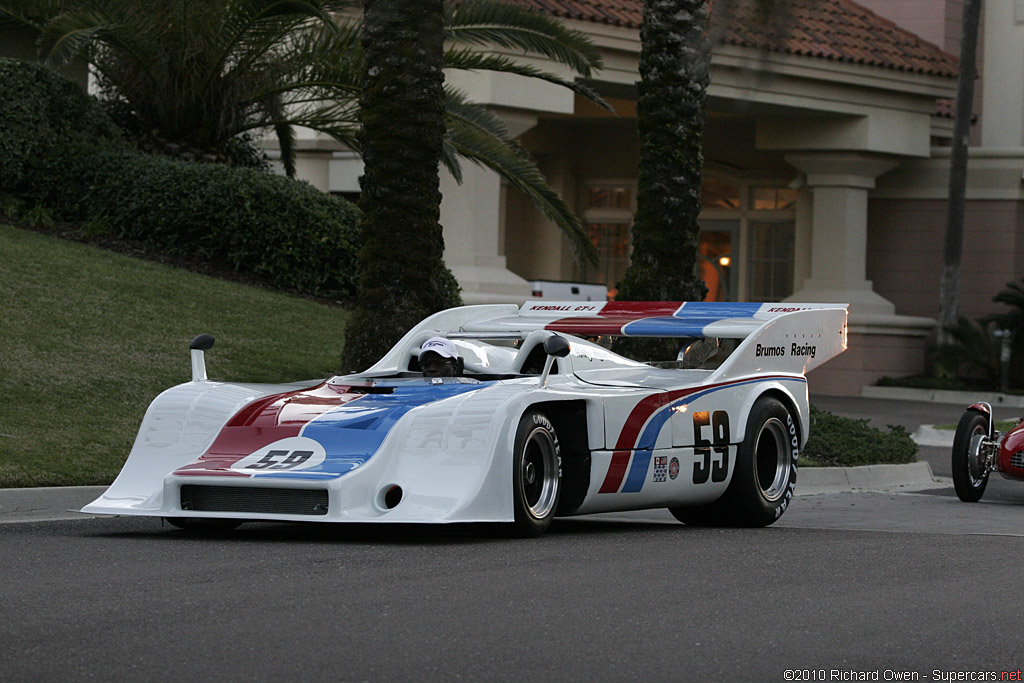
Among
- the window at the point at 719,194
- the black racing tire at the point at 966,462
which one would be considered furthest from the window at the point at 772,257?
the black racing tire at the point at 966,462

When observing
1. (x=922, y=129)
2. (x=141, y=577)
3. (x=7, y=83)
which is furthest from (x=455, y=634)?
(x=922, y=129)

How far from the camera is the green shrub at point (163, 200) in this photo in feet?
63.7

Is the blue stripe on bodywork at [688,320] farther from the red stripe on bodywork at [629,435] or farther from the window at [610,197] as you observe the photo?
the window at [610,197]

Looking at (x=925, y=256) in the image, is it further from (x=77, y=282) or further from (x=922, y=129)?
(x=77, y=282)

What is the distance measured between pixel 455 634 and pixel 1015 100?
26.4m

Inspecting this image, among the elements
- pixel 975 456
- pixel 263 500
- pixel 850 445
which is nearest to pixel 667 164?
pixel 850 445

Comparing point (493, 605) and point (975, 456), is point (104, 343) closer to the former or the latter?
point (975, 456)

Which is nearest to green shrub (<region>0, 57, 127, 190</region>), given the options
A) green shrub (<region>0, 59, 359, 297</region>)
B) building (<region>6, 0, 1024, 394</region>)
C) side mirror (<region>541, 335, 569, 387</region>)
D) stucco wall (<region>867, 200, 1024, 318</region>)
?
green shrub (<region>0, 59, 359, 297</region>)

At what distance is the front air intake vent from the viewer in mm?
7719

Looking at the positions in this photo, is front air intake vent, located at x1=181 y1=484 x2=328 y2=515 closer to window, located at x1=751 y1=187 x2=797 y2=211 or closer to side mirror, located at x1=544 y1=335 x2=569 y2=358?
side mirror, located at x1=544 y1=335 x2=569 y2=358

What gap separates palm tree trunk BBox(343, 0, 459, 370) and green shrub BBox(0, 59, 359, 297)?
20.2 feet

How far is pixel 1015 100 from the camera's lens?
2938 cm

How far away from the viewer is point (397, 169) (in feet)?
44.4

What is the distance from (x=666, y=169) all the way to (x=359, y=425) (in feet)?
26.2
